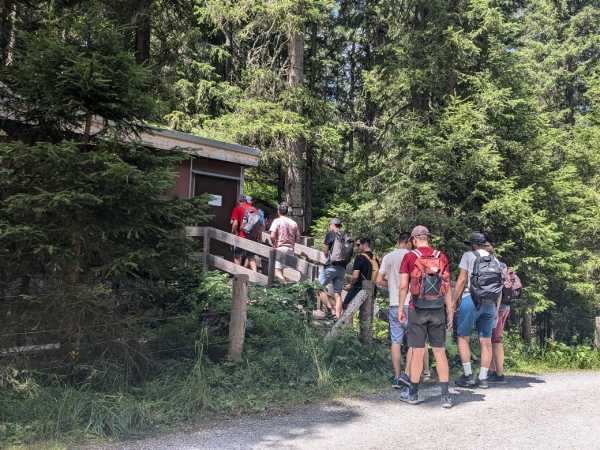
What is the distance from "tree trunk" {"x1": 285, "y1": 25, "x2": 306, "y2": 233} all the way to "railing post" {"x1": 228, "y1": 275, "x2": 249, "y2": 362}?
33.5ft

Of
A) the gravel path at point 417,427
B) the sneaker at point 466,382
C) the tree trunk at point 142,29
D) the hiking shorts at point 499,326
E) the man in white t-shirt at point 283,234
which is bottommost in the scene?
the gravel path at point 417,427

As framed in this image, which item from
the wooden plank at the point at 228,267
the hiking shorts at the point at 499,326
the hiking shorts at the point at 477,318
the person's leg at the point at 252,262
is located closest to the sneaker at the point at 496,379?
the hiking shorts at the point at 499,326

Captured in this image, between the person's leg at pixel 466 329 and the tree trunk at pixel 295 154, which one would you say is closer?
the person's leg at pixel 466 329

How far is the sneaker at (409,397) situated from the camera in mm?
6457

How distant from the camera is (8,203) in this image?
210 inches

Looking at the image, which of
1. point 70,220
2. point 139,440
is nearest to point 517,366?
point 139,440

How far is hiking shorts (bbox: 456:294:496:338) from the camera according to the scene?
729cm

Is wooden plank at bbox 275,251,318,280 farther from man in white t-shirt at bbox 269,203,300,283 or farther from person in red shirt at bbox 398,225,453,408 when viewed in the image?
person in red shirt at bbox 398,225,453,408

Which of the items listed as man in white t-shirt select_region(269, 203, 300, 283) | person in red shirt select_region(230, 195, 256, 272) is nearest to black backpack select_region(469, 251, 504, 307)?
man in white t-shirt select_region(269, 203, 300, 283)

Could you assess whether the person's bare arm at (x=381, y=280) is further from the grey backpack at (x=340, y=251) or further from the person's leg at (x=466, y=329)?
the grey backpack at (x=340, y=251)

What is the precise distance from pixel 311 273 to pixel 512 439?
217 inches

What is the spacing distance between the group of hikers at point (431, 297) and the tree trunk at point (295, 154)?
7.37 m

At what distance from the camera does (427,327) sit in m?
6.37

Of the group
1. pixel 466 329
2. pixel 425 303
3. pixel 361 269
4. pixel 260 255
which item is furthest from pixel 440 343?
pixel 260 255
